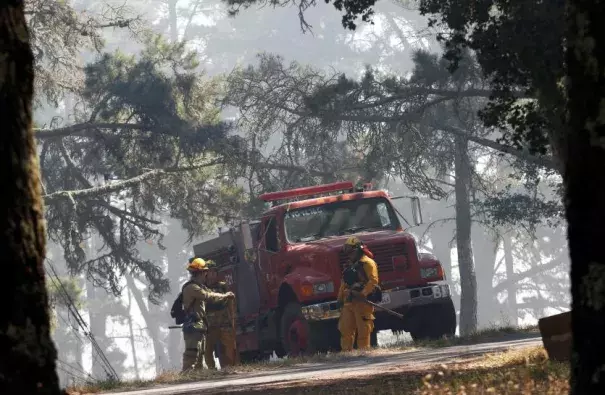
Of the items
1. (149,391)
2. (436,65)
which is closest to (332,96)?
(436,65)

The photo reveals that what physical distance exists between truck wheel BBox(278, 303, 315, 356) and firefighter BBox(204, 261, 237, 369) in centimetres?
80

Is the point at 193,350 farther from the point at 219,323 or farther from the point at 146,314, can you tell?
the point at 146,314

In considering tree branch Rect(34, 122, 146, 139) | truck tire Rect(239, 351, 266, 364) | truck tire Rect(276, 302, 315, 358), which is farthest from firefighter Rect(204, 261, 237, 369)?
tree branch Rect(34, 122, 146, 139)

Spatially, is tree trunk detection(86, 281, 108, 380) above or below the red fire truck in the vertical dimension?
above

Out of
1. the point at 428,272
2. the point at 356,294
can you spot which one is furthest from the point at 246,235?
the point at 428,272

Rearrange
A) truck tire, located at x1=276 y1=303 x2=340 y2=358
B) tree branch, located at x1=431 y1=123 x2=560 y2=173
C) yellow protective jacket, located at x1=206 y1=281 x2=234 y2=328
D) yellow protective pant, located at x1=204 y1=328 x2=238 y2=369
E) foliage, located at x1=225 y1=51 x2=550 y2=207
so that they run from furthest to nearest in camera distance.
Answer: foliage, located at x1=225 y1=51 x2=550 y2=207, tree branch, located at x1=431 y1=123 x2=560 y2=173, yellow protective pant, located at x1=204 y1=328 x2=238 y2=369, yellow protective jacket, located at x1=206 y1=281 x2=234 y2=328, truck tire, located at x1=276 y1=303 x2=340 y2=358

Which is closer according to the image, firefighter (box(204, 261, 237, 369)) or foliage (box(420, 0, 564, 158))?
foliage (box(420, 0, 564, 158))

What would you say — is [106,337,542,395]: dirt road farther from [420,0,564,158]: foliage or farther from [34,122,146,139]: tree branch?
[34,122,146,139]: tree branch

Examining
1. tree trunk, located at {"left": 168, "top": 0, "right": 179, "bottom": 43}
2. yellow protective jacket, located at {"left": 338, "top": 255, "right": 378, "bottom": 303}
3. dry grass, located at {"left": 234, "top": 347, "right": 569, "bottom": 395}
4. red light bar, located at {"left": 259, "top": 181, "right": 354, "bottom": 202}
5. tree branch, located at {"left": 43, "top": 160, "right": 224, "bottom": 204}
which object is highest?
tree trunk, located at {"left": 168, "top": 0, "right": 179, "bottom": 43}

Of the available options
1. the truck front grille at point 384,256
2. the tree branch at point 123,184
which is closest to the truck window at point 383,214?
the truck front grille at point 384,256

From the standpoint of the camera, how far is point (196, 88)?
31.5 m

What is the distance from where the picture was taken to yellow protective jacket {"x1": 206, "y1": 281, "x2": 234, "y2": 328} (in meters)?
19.6

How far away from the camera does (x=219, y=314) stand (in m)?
19.7

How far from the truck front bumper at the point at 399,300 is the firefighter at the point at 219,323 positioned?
1.35m
